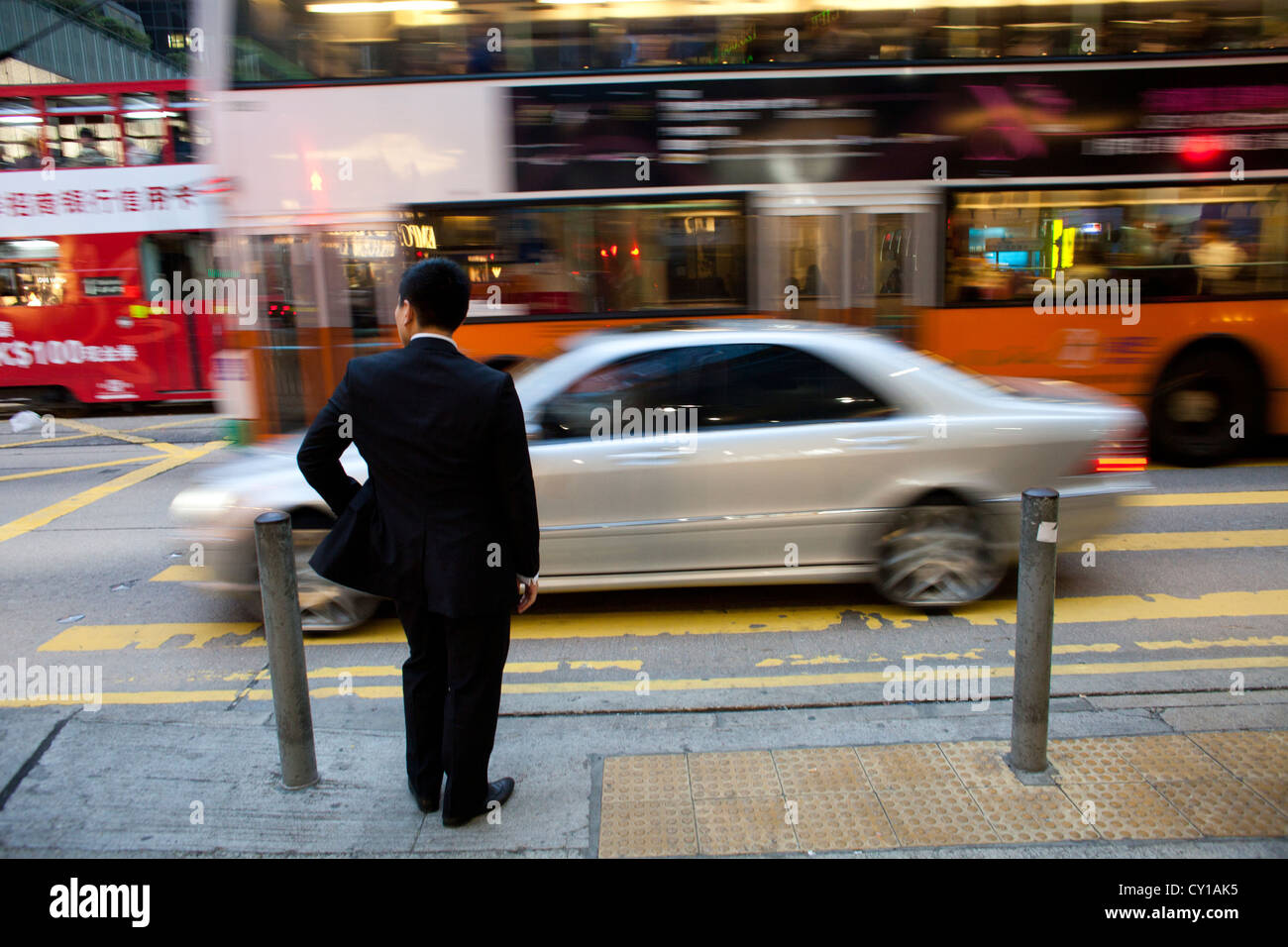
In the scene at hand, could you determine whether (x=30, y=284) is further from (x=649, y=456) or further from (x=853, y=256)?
(x=649, y=456)

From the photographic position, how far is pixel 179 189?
40.9 feet

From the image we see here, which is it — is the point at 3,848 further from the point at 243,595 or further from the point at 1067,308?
the point at 1067,308

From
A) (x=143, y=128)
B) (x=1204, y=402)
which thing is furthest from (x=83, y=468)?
(x=1204, y=402)

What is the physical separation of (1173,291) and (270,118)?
26.6 ft

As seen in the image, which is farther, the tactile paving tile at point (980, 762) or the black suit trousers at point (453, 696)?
the tactile paving tile at point (980, 762)

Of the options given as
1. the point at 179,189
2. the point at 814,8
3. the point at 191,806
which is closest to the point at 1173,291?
the point at 814,8

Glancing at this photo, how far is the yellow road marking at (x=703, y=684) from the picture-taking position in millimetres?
4094

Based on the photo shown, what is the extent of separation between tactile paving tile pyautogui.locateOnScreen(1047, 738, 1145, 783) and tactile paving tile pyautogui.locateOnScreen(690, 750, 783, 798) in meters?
1.03

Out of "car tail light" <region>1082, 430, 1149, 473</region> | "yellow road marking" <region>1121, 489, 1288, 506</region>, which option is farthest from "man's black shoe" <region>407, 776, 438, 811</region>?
"yellow road marking" <region>1121, 489, 1288, 506</region>

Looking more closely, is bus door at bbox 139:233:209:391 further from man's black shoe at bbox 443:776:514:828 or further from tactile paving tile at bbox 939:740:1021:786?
tactile paving tile at bbox 939:740:1021:786

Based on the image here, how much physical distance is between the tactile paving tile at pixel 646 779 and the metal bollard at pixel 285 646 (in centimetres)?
111

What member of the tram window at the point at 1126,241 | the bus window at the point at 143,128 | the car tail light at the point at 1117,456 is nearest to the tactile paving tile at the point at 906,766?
the car tail light at the point at 1117,456

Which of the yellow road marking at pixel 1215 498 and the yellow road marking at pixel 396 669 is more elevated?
the yellow road marking at pixel 1215 498

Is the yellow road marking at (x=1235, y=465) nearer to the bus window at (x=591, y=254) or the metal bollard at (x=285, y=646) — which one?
the bus window at (x=591, y=254)
